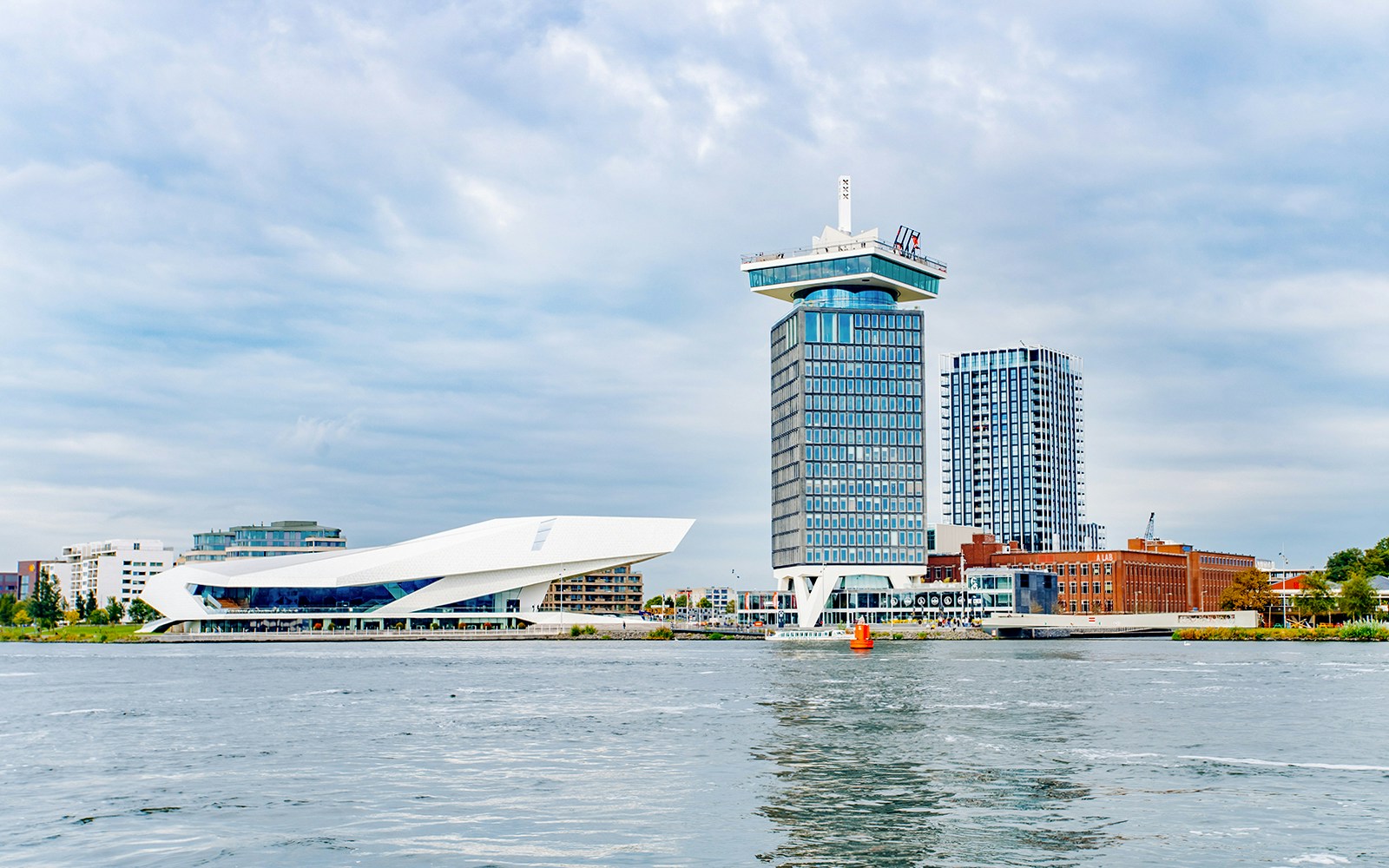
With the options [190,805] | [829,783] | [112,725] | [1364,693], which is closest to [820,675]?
[1364,693]

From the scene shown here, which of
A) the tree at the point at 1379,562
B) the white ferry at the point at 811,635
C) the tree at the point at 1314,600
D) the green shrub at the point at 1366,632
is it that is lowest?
the white ferry at the point at 811,635

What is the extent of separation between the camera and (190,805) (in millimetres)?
29828

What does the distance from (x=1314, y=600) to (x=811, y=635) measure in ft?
220

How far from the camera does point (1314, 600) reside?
574 ft

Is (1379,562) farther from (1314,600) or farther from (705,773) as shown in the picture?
(705,773)

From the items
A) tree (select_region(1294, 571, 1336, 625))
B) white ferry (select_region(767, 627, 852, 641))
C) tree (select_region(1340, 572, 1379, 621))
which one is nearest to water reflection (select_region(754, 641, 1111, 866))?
white ferry (select_region(767, 627, 852, 641))

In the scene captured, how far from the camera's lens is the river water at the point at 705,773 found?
24.6 m

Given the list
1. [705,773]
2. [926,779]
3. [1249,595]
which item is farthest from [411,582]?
[926,779]

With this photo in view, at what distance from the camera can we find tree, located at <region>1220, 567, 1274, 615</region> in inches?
6875

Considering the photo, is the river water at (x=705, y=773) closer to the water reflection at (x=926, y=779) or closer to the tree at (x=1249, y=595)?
the water reflection at (x=926, y=779)

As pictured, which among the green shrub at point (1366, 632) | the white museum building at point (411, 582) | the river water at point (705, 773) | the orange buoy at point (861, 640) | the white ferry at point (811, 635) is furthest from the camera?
the white museum building at point (411, 582)

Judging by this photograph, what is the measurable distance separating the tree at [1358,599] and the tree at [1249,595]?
32.6ft

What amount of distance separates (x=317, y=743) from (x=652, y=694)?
77.9 feet

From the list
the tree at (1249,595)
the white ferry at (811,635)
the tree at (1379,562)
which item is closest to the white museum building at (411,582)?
the white ferry at (811,635)
